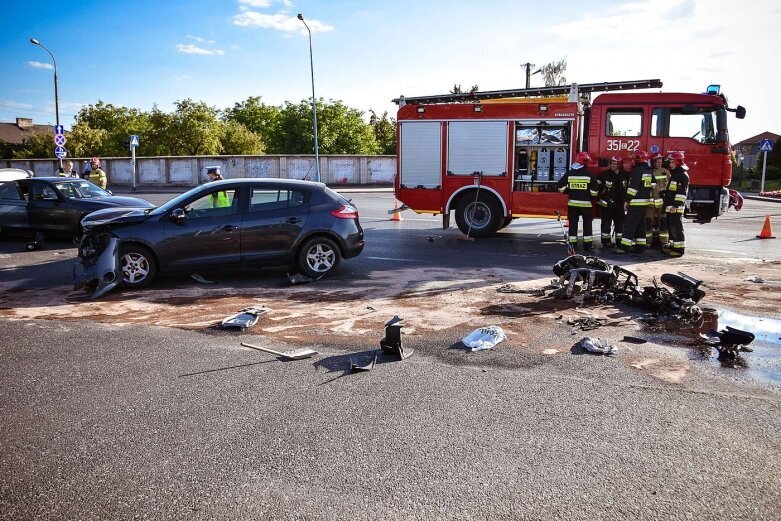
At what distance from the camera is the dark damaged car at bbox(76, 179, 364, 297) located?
881 centimetres

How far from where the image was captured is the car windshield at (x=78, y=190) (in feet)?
44.0

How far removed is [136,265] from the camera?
8.87m

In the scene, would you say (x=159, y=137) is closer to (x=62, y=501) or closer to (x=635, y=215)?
(x=635, y=215)

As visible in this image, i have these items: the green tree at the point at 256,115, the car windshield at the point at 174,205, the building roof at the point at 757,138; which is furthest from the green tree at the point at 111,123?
the building roof at the point at 757,138

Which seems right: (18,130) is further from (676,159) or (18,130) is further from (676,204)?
(676,204)

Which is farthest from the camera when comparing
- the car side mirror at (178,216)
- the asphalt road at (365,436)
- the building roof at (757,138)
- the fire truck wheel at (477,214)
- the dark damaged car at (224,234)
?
the building roof at (757,138)

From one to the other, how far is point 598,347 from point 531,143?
799 cm

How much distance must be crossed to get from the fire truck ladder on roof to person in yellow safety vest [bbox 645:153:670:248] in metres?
1.64

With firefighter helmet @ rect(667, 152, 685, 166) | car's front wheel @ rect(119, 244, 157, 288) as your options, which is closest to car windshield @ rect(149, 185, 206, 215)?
car's front wheel @ rect(119, 244, 157, 288)

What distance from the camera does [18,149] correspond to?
6631cm

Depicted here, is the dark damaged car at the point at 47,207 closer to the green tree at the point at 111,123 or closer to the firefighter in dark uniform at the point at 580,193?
the firefighter in dark uniform at the point at 580,193

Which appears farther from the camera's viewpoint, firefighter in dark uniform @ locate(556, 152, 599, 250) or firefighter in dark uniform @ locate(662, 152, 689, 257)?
firefighter in dark uniform @ locate(556, 152, 599, 250)

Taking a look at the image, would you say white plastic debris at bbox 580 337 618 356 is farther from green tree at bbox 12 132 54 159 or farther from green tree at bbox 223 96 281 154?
green tree at bbox 12 132 54 159

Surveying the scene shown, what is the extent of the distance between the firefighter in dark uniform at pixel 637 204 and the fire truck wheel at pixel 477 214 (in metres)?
2.80
